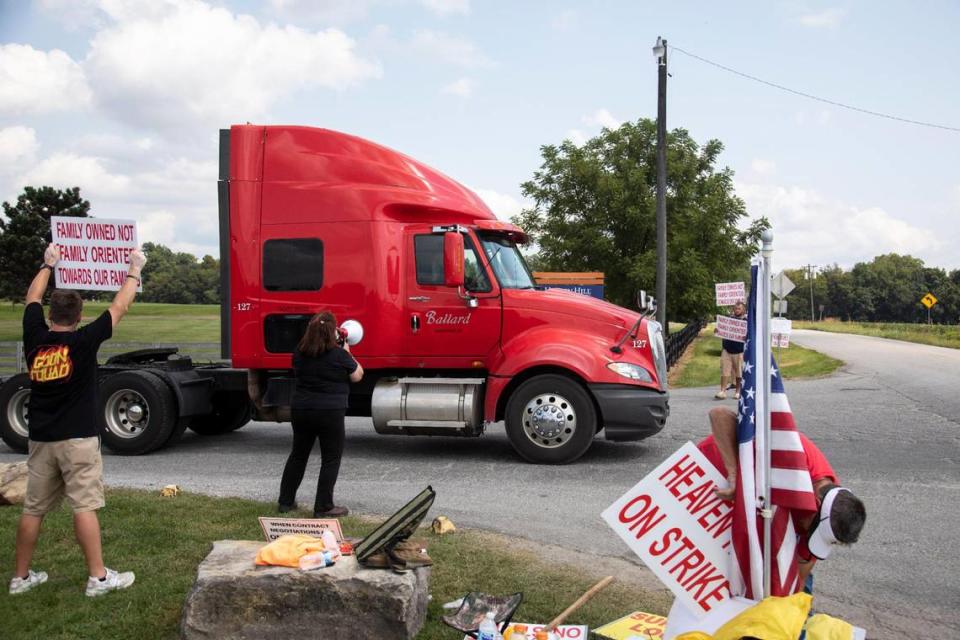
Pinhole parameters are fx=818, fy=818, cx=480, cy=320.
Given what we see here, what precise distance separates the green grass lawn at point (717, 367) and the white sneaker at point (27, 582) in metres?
15.1

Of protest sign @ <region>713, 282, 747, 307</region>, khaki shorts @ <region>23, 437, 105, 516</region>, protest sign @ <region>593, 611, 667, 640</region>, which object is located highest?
protest sign @ <region>713, 282, 747, 307</region>

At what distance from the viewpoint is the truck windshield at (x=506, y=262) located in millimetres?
8930

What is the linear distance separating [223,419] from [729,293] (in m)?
8.02

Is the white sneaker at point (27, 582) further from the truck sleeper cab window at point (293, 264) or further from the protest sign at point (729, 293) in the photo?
the protest sign at point (729, 293)

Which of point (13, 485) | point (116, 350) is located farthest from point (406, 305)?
point (116, 350)

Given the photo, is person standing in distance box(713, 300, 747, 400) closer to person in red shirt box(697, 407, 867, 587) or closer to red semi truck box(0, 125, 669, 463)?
red semi truck box(0, 125, 669, 463)

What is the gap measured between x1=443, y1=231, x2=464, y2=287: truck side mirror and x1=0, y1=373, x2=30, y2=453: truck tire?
5393 millimetres

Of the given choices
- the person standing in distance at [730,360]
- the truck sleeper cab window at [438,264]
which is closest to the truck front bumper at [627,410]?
the truck sleeper cab window at [438,264]

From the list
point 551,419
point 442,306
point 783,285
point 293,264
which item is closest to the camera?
point 551,419

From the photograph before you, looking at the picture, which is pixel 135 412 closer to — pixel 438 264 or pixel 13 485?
pixel 13 485

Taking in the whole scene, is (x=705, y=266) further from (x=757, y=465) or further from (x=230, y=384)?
(x=757, y=465)

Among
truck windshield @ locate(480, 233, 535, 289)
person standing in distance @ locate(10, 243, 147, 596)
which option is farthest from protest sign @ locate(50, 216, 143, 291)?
truck windshield @ locate(480, 233, 535, 289)

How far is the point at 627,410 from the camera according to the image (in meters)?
8.34

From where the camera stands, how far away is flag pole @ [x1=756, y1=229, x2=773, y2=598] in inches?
122
